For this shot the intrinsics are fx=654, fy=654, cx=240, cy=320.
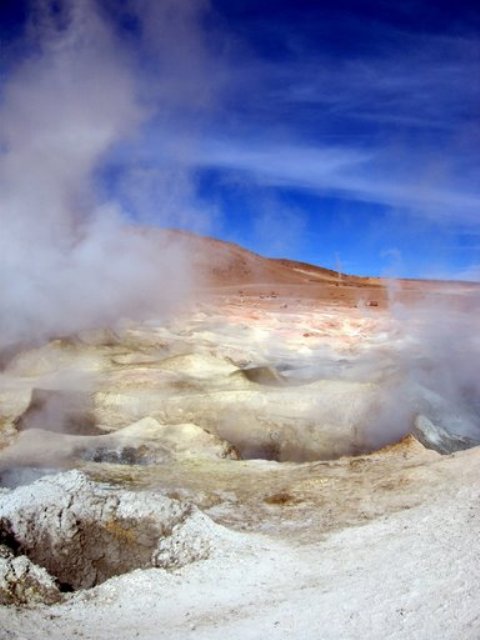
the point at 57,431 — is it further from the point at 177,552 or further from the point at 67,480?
the point at 177,552

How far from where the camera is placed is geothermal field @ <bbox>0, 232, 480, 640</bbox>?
2492mm

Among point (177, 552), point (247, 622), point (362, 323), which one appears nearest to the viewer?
point (247, 622)

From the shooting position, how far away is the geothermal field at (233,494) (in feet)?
8.18

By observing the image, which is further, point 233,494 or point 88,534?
point 233,494

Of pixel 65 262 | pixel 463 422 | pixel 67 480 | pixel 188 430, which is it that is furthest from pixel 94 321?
pixel 67 480

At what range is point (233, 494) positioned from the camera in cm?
376

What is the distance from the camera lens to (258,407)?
222 inches

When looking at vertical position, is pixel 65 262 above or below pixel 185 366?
above

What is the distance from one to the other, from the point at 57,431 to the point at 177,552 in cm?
267

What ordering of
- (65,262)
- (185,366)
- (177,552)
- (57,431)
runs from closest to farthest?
(177,552), (57,431), (185,366), (65,262)

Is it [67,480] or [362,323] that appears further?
[362,323]

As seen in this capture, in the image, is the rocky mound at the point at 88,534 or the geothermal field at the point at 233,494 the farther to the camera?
the rocky mound at the point at 88,534

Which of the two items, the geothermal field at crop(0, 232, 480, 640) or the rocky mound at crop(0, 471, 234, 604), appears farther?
the rocky mound at crop(0, 471, 234, 604)

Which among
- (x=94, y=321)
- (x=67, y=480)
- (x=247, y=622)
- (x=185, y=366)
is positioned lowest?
(x=247, y=622)
